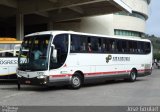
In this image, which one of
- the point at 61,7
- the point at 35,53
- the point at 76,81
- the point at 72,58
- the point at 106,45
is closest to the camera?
the point at 35,53

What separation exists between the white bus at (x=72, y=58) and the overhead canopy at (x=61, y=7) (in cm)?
1099

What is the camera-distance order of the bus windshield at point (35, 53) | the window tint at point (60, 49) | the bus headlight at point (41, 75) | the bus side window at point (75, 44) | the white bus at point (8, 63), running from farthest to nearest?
the white bus at point (8, 63) < the bus side window at point (75, 44) < the window tint at point (60, 49) < the bus windshield at point (35, 53) < the bus headlight at point (41, 75)

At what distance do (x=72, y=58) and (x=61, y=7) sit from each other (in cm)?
1619

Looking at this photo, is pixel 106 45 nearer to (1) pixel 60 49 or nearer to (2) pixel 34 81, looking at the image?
(1) pixel 60 49

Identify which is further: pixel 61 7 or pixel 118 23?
A: pixel 118 23

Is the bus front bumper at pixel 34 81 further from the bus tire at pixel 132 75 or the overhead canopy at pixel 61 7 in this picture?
the overhead canopy at pixel 61 7

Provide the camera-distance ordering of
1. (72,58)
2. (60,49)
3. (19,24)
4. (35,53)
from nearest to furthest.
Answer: (35,53), (60,49), (72,58), (19,24)

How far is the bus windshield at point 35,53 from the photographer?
18.2 meters

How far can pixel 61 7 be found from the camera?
116 feet

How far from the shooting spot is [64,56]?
19234mm

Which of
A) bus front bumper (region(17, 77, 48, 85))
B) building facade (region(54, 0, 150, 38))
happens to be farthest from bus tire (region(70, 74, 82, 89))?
building facade (region(54, 0, 150, 38))

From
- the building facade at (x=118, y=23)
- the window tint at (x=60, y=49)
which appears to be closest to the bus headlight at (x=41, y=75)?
the window tint at (x=60, y=49)

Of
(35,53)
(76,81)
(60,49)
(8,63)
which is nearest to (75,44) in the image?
(60,49)

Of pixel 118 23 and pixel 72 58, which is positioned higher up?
pixel 118 23
